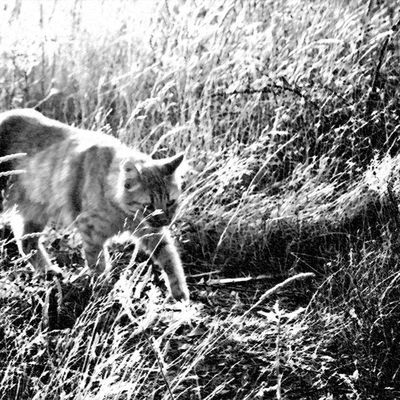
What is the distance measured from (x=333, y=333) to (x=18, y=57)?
304cm

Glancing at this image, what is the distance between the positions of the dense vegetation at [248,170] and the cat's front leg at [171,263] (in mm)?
97

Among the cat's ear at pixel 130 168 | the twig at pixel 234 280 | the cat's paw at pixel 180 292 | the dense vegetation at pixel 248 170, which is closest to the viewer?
the dense vegetation at pixel 248 170

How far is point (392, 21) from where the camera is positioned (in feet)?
14.6

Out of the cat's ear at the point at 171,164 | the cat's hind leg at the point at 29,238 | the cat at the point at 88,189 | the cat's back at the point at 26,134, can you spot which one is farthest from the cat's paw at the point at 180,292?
the cat's back at the point at 26,134

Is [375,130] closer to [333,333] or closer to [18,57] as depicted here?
[333,333]

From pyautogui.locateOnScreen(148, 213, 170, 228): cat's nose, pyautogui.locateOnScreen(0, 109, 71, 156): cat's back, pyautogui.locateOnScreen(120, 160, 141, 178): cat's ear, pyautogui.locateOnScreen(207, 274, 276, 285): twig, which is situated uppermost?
pyautogui.locateOnScreen(0, 109, 71, 156): cat's back

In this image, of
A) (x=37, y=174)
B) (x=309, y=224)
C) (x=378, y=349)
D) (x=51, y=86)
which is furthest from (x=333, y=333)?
(x=51, y=86)

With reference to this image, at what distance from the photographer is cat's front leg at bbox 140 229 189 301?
3106mm

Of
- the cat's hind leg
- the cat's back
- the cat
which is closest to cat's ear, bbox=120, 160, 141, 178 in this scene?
the cat

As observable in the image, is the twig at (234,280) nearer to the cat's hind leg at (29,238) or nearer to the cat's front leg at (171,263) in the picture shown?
the cat's front leg at (171,263)

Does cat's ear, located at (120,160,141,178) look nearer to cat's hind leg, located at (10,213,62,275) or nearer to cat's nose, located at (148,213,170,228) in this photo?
cat's nose, located at (148,213,170,228)

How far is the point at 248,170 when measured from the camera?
371 centimetres

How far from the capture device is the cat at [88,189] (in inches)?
127

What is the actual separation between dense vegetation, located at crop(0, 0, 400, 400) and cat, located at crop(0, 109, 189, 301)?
15cm
